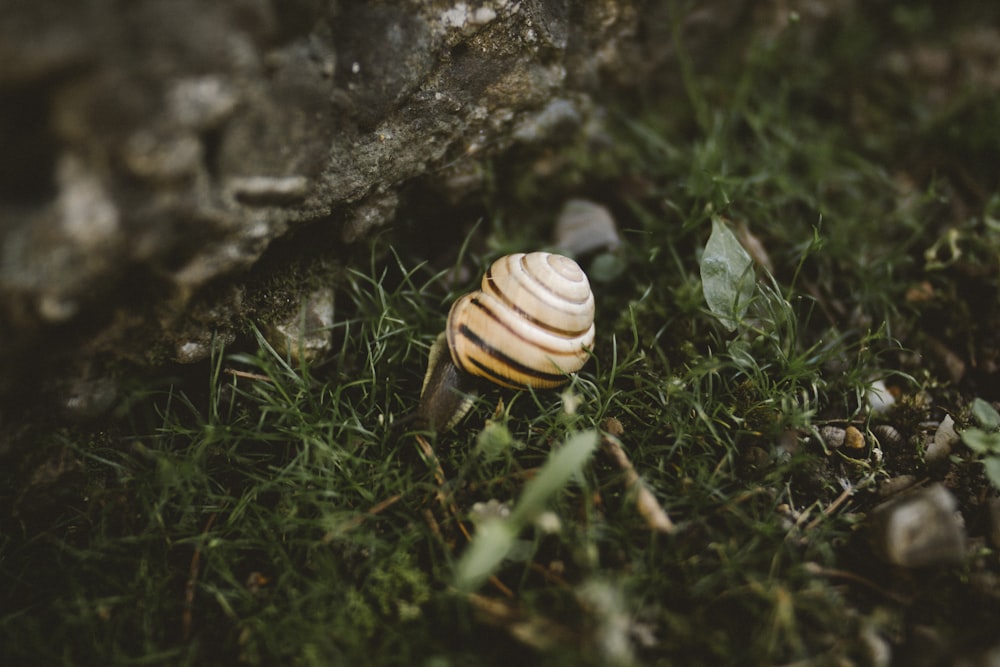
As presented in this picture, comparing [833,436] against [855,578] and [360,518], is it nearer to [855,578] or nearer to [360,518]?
[855,578]

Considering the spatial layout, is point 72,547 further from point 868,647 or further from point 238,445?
point 868,647

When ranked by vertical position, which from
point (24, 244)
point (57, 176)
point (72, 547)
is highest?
point (57, 176)

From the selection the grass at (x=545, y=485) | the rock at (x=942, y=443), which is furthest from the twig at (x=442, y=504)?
the rock at (x=942, y=443)

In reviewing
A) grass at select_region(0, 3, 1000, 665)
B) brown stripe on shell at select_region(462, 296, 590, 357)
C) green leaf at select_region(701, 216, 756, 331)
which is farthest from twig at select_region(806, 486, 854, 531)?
brown stripe on shell at select_region(462, 296, 590, 357)

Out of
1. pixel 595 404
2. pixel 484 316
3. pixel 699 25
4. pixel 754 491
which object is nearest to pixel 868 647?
pixel 754 491

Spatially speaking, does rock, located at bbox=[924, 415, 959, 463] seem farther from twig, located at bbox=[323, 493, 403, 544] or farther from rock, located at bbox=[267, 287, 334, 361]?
rock, located at bbox=[267, 287, 334, 361]

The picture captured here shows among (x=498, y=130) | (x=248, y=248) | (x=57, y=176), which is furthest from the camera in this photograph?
(x=498, y=130)

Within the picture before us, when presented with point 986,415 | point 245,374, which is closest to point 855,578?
point 986,415
